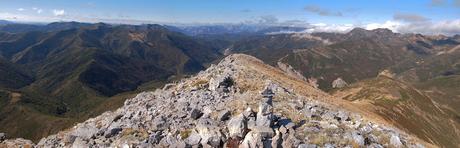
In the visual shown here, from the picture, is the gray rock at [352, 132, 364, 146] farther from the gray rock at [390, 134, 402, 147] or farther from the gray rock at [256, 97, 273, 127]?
the gray rock at [256, 97, 273, 127]

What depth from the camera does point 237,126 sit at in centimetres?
4203

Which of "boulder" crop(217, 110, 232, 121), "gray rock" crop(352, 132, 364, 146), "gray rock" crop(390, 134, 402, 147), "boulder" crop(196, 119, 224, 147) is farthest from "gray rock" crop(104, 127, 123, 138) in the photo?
"gray rock" crop(390, 134, 402, 147)

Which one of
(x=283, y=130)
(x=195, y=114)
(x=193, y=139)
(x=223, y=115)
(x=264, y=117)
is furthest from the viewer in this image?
(x=195, y=114)

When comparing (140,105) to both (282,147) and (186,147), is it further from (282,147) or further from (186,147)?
(282,147)

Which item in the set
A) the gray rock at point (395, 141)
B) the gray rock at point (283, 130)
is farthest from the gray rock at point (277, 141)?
the gray rock at point (395, 141)

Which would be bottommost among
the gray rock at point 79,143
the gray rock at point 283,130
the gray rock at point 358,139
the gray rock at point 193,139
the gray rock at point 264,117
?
the gray rock at point 79,143

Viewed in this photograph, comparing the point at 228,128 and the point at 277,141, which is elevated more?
the point at 228,128

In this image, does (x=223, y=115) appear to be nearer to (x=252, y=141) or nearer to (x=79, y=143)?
(x=252, y=141)

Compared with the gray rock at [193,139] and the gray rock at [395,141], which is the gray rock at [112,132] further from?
the gray rock at [395,141]

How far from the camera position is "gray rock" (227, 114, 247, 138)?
4159cm

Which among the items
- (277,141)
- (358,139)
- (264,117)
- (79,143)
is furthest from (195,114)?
(358,139)

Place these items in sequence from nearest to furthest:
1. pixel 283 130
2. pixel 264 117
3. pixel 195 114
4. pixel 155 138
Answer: pixel 155 138
pixel 264 117
pixel 283 130
pixel 195 114

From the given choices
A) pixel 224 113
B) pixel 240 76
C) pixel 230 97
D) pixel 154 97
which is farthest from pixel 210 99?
pixel 240 76

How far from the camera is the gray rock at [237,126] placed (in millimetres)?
41594
